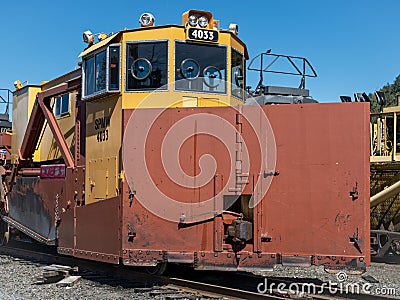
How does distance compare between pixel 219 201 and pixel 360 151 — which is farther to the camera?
pixel 219 201

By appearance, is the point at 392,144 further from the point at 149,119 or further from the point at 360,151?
the point at 149,119

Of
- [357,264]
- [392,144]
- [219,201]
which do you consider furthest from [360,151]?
[392,144]

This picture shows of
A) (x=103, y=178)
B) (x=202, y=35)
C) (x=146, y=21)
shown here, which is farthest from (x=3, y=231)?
(x=202, y=35)

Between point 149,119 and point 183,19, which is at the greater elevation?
point 183,19

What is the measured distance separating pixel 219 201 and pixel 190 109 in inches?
52.9

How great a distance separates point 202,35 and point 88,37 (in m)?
2.37

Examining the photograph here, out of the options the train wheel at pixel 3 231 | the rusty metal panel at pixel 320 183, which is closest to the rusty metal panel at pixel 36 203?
the train wheel at pixel 3 231

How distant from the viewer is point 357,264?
6898mm

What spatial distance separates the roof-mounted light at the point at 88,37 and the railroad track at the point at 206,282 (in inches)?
159

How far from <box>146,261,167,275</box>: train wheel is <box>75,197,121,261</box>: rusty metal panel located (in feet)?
2.97

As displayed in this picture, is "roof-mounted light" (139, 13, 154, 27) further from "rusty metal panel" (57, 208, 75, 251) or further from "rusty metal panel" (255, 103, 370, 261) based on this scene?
"rusty metal panel" (57, 208, 75, 251)

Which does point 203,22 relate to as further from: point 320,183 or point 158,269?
point 158,269

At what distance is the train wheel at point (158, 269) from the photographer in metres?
8.68

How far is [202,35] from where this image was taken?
873 centimetres
